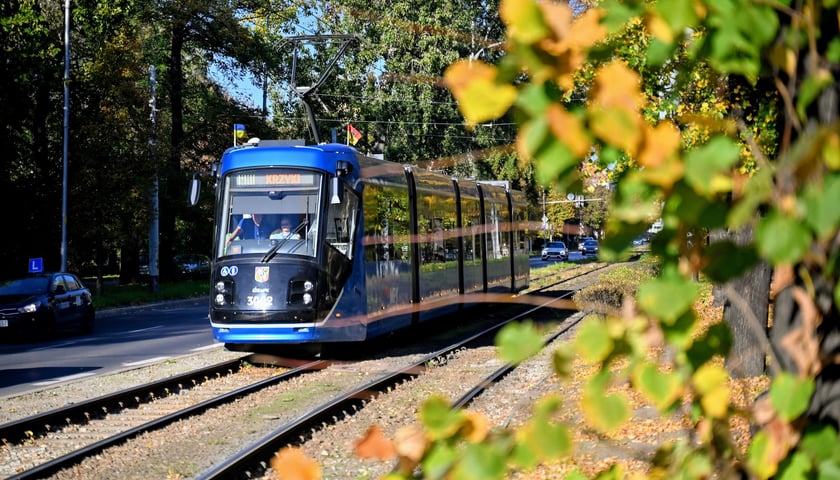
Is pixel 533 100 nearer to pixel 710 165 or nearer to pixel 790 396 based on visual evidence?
pixel 710 165

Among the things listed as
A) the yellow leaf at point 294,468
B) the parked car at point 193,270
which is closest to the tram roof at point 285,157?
the yellow leaf at point 294,468

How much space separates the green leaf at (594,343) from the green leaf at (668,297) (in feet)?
0.33

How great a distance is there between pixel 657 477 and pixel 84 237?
116 ft

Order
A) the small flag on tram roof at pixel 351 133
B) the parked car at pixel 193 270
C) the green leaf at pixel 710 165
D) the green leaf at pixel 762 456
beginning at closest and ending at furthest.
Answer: the green leaf at pixel 710 165 → the green leaf at pixel 762 456 → the small flag on tram roof at pixel 351 133 → the parked car at pixel 193 270

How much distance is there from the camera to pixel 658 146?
74.4 inches

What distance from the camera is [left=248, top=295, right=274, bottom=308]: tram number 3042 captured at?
1516 cm

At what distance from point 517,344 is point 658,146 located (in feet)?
1.53

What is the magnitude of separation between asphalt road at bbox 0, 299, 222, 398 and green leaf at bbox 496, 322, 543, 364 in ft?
42.0

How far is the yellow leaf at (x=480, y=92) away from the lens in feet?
6.19

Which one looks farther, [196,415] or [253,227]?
[253,227]

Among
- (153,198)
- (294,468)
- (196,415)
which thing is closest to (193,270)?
(153,198)

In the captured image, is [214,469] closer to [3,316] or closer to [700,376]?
[700,376]

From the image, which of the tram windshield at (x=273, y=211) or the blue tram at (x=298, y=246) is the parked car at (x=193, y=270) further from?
the tram windshield at (x=273, y=211)

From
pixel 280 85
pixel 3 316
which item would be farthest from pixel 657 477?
pixel 280 85
